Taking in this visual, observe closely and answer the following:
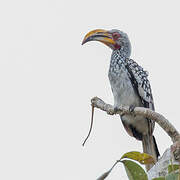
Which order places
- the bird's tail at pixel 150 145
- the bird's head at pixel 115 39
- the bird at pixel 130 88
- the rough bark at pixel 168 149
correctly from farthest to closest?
1. the bird's head at pixel 115 39
2. the bird at pixel 130 88
3. the bird's tail at pixel 150 145
4. the rough bark at pixel 168 149

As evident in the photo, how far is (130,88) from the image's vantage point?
4.96 m

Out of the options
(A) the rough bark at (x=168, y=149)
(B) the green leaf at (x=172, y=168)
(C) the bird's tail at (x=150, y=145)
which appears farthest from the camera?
(C) the bird's tail at (x=150, y=145)

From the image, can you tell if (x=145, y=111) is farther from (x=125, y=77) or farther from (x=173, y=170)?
(x=125, y=77)

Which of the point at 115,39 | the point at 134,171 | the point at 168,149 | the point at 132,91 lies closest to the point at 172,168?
the point at 134,171

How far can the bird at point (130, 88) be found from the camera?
490cm

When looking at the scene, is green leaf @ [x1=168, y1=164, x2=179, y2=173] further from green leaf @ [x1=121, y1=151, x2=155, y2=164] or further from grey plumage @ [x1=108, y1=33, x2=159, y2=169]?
grey plumage @ [x1=108, y1=33, x2=159, y2=169]

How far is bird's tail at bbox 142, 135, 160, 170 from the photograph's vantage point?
444cm

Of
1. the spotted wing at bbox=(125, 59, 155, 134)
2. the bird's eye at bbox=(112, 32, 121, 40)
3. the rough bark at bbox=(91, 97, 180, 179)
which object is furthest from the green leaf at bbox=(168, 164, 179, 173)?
the bird's eye at bbox=(112, 32, 121, 40)

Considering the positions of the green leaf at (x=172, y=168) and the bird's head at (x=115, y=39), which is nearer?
the green leaf at (x=172, y=168)

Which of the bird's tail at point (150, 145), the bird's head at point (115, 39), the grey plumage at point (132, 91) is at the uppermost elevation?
the bird's head at point (115, 39)

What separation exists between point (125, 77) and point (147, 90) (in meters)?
0.28

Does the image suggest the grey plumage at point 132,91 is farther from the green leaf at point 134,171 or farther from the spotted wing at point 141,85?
the green leaf at point 134,171

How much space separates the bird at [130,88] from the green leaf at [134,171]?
2.54 meters

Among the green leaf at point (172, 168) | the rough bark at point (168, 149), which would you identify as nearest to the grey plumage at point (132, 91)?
the rough bark at point (168, 149)
